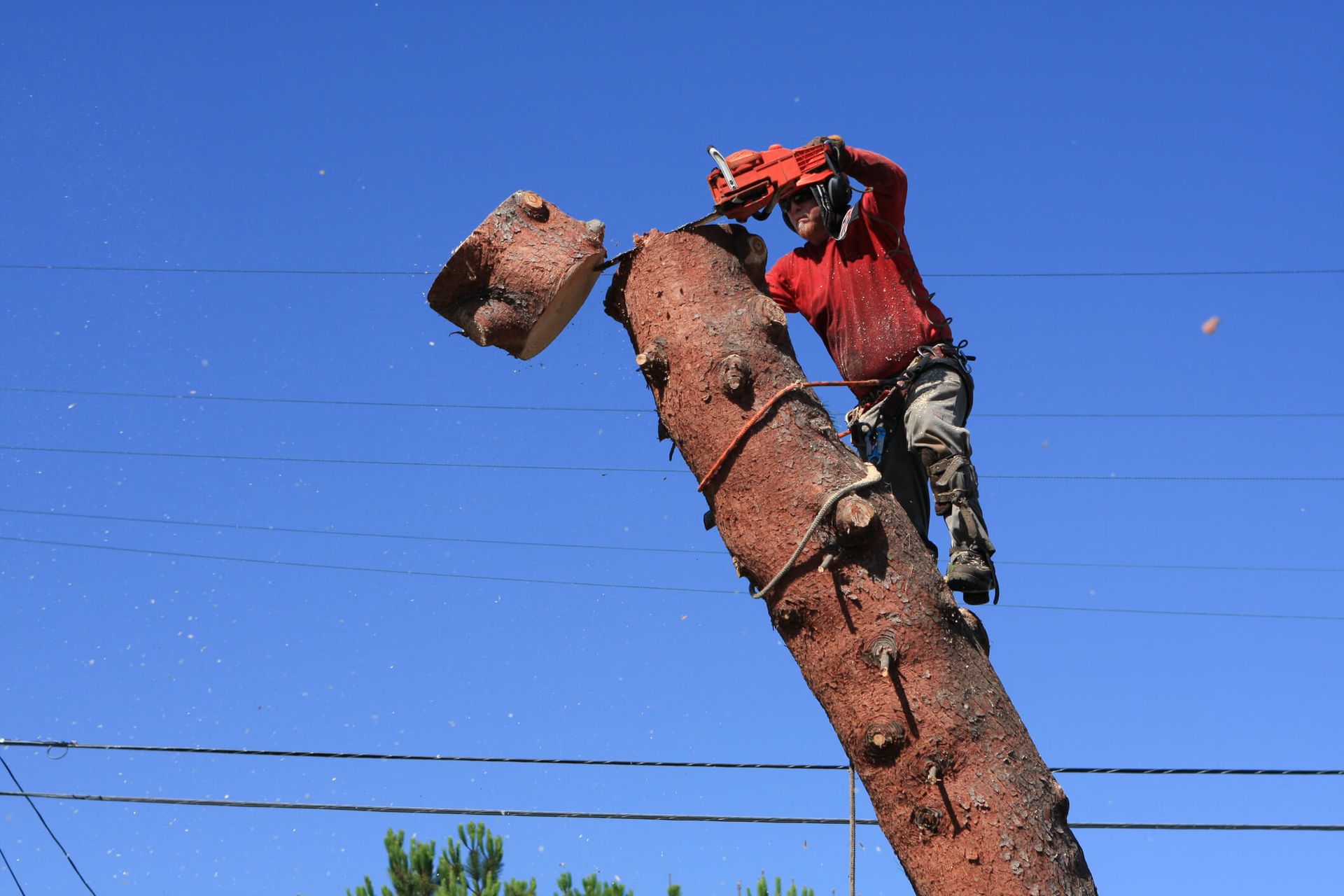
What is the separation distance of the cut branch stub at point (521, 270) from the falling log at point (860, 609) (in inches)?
11.7

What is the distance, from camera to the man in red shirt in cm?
365

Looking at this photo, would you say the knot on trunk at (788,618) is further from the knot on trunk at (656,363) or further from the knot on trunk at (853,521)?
the knot on trunk at (656,363)

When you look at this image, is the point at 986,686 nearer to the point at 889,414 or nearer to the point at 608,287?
the point at 889,414

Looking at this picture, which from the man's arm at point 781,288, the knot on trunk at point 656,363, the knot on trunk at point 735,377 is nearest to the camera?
the knot on trunk at point 735,377

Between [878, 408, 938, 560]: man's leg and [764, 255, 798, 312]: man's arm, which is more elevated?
[764, 255, 798, 312]: man's arm

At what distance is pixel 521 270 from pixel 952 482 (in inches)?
53.3

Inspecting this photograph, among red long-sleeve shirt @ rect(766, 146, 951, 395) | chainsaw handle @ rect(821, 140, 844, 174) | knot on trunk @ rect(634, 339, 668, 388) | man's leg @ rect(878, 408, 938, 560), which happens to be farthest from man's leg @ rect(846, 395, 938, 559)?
knot on trunk @ rect(634, 339, 668, 388)

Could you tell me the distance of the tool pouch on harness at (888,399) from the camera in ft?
12.5

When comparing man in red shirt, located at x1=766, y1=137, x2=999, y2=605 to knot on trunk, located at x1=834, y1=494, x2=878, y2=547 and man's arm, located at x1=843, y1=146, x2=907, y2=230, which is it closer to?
man's arm, located at x1=843, y1=146, x2=907, y2=230

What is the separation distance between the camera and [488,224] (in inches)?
148

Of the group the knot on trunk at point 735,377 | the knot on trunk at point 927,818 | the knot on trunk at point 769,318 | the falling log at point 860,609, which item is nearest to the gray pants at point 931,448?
the falling log at point 860,609

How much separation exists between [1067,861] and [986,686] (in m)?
0.41

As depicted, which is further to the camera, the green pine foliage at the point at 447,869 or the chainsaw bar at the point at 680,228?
the green pine foliage at the point at 447,869

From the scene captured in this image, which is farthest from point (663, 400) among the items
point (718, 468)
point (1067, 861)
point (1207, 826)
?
point (1207, 826)
